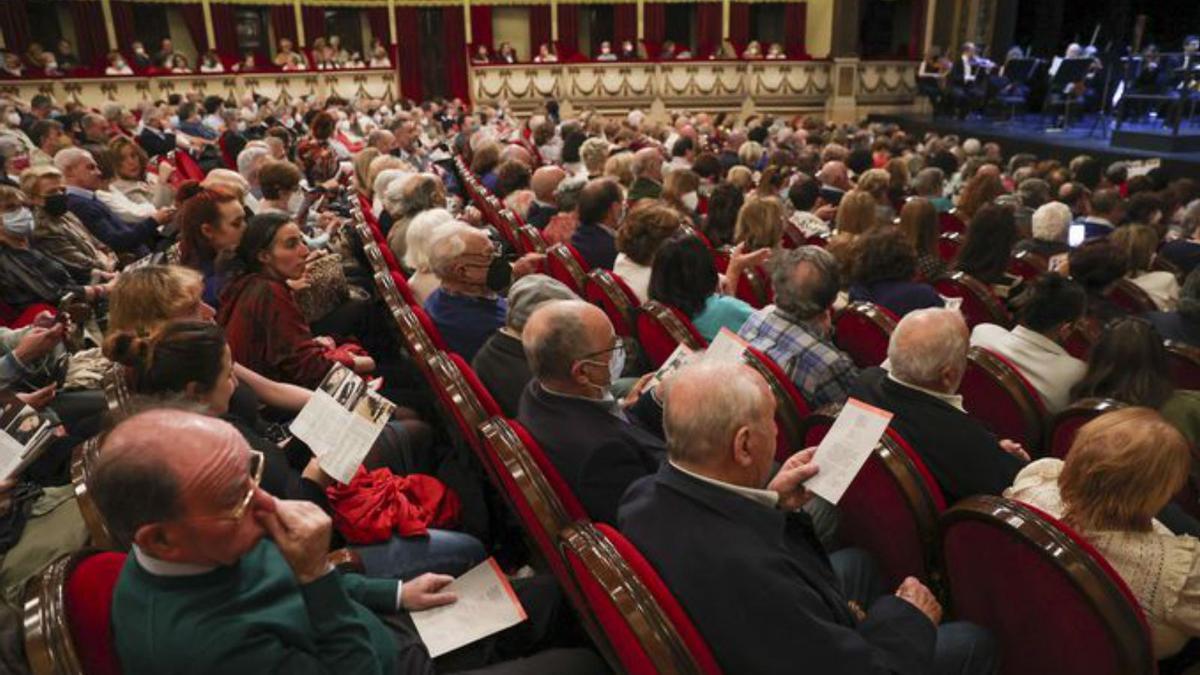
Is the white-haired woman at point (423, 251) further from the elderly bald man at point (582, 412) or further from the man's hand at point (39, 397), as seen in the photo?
the elderly bald man at point (582, 412)

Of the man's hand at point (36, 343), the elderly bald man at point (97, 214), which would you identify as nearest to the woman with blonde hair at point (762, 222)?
the man's hand at point (36, 343)

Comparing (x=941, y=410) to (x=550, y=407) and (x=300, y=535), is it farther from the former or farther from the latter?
(x=300, y=535)

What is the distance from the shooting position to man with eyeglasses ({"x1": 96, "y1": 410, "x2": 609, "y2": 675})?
44.9 inches

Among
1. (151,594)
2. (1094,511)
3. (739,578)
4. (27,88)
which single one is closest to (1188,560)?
(1094,511)

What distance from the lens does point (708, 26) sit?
1748 cm

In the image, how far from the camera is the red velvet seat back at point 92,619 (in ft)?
3.91

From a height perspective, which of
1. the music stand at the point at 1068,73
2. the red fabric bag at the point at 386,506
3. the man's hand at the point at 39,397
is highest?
the music stand at the point at 1068,73

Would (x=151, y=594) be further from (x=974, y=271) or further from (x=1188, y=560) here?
(x=974, y=271)

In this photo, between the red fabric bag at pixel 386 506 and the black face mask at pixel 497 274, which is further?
the black face mask at pixel 497 274

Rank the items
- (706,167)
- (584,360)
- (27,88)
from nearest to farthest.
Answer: (584,360) < (706,167) < (27,88)

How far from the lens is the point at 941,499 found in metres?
1.71

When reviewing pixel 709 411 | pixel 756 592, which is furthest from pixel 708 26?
pixel 756 592

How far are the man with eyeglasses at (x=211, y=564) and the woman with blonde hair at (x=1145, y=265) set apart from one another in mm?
3709

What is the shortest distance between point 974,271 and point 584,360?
2.68m
